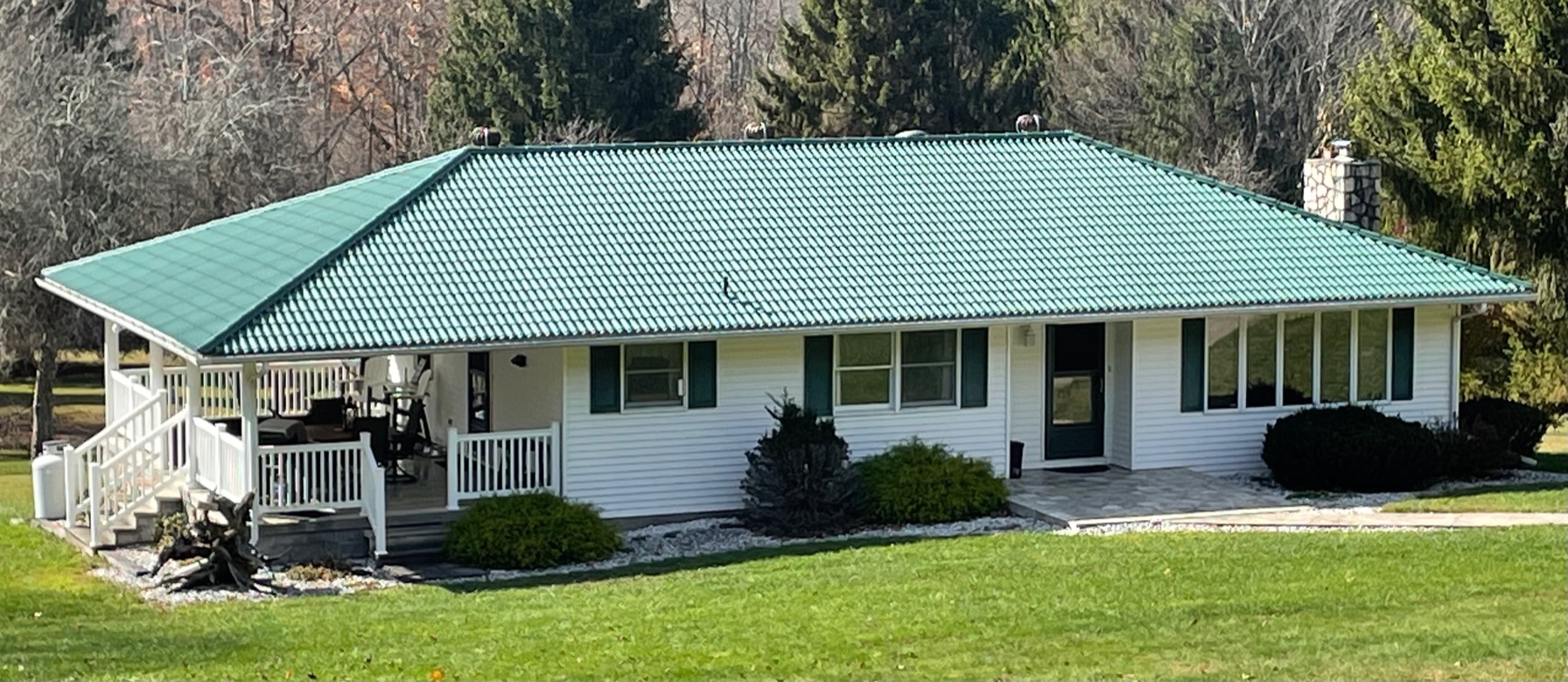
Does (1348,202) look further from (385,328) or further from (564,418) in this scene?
(385,328)

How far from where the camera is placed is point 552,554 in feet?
69.3

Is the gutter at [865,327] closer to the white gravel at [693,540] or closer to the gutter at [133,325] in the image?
the gutter at [133,325]

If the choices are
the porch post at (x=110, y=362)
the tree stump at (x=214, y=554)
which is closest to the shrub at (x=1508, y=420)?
the tree stump at (x=214, y=554)

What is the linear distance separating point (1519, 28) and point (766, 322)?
1942 centimetres

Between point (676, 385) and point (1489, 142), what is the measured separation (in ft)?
64.2

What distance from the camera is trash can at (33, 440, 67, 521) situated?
77.8ft

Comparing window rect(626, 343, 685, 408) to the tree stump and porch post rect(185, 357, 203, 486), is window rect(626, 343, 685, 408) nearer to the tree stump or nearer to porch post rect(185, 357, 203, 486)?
porch post rect(185, 357, 203, 486)

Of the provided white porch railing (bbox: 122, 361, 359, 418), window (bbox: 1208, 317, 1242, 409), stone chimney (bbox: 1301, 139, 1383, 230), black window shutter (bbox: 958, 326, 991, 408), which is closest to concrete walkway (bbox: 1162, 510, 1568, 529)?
Result: window (bbox: 1208, 317, 1242, 409)

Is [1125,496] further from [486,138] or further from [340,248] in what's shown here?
[486,138]

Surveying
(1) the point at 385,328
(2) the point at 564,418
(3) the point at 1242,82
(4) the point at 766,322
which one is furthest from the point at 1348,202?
(3) the point at 1242,82

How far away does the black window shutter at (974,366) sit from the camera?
24234 millimetres

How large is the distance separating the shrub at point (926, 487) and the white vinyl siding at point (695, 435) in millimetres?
716

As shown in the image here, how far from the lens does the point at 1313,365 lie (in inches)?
1005

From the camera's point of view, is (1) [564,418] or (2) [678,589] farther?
(1) [564,418]
